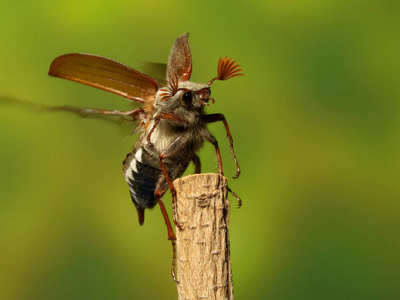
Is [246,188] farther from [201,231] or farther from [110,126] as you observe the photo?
[201,231]

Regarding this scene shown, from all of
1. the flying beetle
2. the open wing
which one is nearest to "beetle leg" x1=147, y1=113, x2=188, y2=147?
the flying beetle

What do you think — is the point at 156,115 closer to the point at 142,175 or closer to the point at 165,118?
the point at 165,118

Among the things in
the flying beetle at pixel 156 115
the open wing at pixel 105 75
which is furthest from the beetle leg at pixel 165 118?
the open wing at pixel 105 75

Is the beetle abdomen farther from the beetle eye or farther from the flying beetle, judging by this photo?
the beetle eye

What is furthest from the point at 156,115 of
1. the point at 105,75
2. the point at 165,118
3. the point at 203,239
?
the point at 203,239

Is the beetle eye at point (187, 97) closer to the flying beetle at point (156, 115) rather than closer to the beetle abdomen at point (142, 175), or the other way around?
the flying beetle at point (156, 115)

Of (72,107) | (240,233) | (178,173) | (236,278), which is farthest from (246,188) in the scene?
(72,107)
